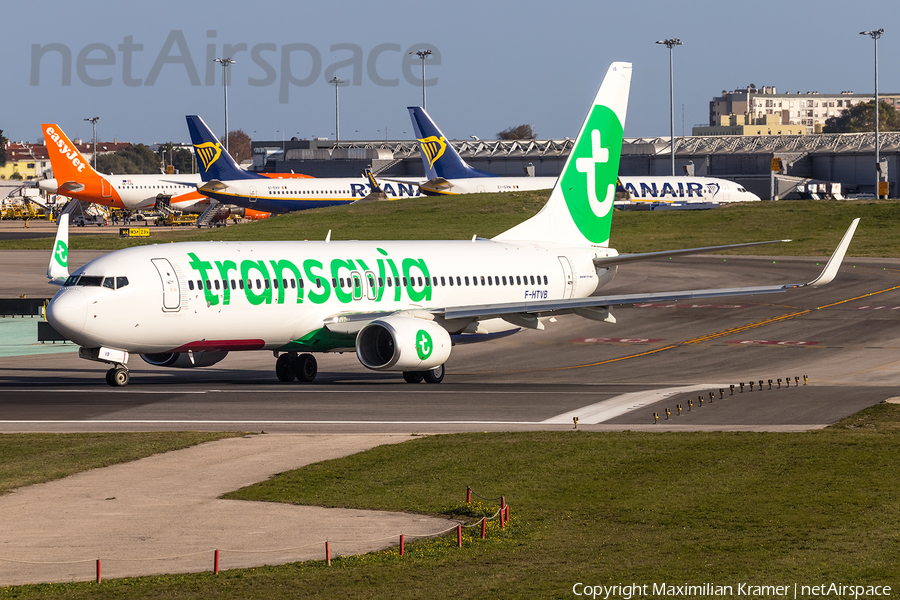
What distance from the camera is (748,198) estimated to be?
121 meters

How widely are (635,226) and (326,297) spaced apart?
2497 inches

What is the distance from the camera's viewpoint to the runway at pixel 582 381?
30.1m

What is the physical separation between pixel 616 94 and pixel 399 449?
23.5 m

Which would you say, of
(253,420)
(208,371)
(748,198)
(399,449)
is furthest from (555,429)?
(748,198)

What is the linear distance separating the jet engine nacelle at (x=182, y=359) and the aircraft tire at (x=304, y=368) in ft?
8.59

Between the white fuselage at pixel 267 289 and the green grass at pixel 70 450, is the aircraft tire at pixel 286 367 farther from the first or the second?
the green grass at pixel 70 450

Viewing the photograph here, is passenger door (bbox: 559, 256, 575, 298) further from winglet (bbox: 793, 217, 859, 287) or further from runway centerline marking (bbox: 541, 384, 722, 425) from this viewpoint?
winglet (bbox: 793, 217, 859, 287)

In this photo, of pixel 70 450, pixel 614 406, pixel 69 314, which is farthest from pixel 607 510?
pixel 69 314

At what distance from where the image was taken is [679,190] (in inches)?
4638

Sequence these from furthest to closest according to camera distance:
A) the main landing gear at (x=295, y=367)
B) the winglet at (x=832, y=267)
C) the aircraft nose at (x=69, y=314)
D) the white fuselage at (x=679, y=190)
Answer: the white fuselage at (x=679, y=190) → the main landing gear at (x=295, y=367) → the winglet at (x=832, y=267) → the aircraft nose at (x=69, y=314)

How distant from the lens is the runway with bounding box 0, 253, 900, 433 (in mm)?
30109

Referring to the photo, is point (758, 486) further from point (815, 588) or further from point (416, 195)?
point (416, 195)

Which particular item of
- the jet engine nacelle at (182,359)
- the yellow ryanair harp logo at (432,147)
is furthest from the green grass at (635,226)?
the jet engine nacelle at (182,359)

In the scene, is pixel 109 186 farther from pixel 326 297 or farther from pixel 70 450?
pixel 70 450
